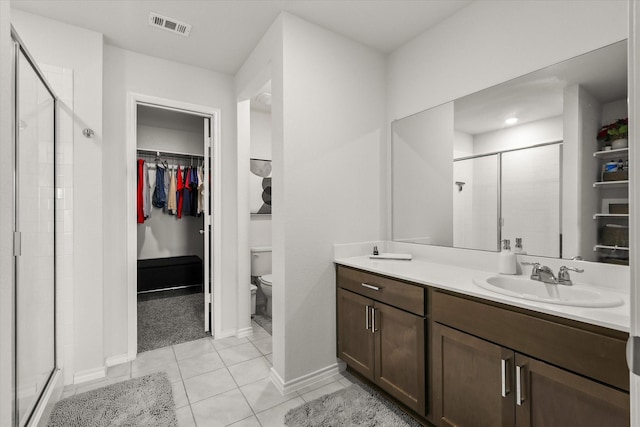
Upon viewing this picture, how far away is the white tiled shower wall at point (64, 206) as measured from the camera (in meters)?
2.07

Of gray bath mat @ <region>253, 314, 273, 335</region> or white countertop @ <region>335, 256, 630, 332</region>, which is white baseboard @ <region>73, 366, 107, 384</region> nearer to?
gray bath mat @ <region>253, 314, 273, 335</region>

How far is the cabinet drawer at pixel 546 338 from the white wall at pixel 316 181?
0.93 meters

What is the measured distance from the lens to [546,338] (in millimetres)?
1128

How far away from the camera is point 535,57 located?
5.41 ft

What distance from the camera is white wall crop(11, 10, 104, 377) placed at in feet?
7.02

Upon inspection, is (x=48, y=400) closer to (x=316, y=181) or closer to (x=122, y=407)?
(x=122, y=407)

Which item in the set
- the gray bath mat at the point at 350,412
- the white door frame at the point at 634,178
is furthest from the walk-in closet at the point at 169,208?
the white door frame at the point at 634,178

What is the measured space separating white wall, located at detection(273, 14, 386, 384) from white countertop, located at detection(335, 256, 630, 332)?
0.89 ft

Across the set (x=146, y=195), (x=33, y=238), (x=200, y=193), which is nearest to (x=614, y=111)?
(x=33, y=238)

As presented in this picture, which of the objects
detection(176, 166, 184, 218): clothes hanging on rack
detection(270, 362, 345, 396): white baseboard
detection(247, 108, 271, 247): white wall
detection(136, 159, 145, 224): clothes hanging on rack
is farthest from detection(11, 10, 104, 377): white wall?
detection(176, 166, 184, 218): clothes hanging on rack

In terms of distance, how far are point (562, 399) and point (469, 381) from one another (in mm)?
Answer: 360

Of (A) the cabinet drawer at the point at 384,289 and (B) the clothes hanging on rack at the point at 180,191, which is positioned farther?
(B) the clothes hanging on rack at the point at 180,191

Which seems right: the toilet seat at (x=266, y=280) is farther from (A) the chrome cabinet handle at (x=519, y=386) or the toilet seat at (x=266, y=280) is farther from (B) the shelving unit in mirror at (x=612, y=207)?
(B) the shelving unit in mirror at (x=612, y=207)

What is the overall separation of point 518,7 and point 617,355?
70.4 inches
